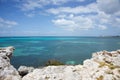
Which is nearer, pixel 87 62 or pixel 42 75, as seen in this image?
pixel 42 75

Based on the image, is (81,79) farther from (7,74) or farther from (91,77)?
(7,74)

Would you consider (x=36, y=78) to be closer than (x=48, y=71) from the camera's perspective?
Yes

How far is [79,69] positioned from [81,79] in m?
2.03

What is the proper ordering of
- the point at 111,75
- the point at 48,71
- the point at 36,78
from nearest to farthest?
the point at 111,75
the point at 36,78
the point at 48,71

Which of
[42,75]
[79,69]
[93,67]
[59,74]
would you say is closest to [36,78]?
[42,75]

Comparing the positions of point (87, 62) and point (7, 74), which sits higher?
point (87, 62)

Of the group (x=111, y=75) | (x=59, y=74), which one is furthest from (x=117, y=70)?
(x=59, y=74)

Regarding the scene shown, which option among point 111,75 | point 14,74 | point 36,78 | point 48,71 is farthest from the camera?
point 14,74

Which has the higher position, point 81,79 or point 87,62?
point 87,62

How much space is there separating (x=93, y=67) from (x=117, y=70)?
2437 mm

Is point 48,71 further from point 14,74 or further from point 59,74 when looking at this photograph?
point 14,74

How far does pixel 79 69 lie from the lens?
16.4 metres

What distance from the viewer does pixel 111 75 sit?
1373 cm

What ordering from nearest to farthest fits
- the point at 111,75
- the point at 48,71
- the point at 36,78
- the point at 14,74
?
the point at 111,75 → the point at 36,78 → the point at 48,71 → the point at 14,74
